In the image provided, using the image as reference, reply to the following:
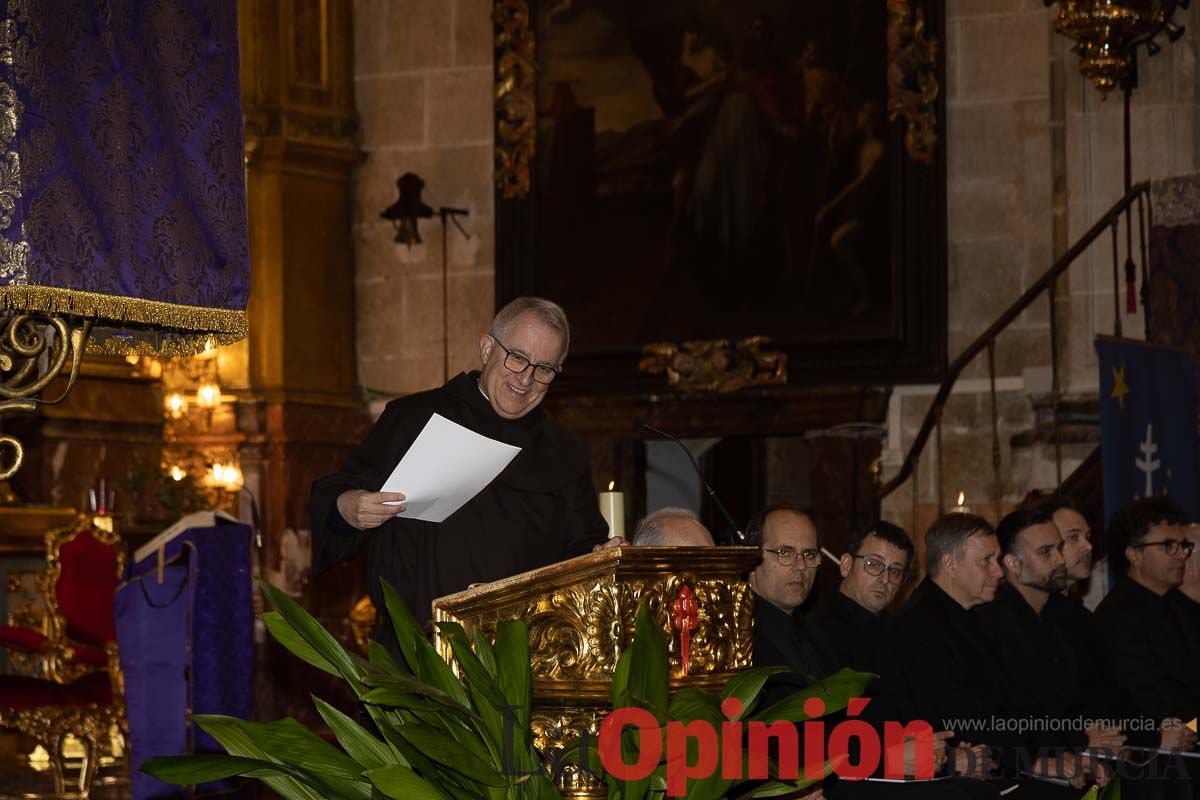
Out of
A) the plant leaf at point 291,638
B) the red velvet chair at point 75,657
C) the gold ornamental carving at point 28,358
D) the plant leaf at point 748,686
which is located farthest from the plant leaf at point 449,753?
the red velvet chair at point 75,657

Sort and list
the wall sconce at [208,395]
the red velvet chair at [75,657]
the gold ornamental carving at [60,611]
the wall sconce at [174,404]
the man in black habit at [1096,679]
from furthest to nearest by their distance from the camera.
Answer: the wall sconce at [208,395] < the wall sconce at [174,404] < the gold ornamental carving at [60,611] < the red velvet chair at [75,657] < the man in black habit at [1096,679]

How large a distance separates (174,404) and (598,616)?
9.69 metres

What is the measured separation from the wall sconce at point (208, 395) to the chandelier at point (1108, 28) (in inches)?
246

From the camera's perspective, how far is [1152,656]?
6.26 m

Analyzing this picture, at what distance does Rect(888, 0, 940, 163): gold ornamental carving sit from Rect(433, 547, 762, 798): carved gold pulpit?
8.57 m

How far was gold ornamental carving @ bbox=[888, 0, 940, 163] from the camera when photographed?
11.5m

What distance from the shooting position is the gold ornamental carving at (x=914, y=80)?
1147 cm

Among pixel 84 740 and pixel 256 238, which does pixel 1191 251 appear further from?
pixel 256 238

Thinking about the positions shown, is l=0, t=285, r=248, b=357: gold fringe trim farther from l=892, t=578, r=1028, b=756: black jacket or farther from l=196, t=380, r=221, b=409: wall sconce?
l=196, t=380, r=221, b=409: wall sconce

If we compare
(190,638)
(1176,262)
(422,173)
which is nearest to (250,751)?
(190,638)

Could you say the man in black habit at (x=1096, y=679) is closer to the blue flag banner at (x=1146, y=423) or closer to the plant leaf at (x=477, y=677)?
the blue flag banner at (x=1146, y=423)

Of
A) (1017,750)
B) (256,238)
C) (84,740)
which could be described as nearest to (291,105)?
(256,238)

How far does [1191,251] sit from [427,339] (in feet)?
19.4

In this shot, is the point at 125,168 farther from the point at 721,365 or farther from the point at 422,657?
the point at 721,365
